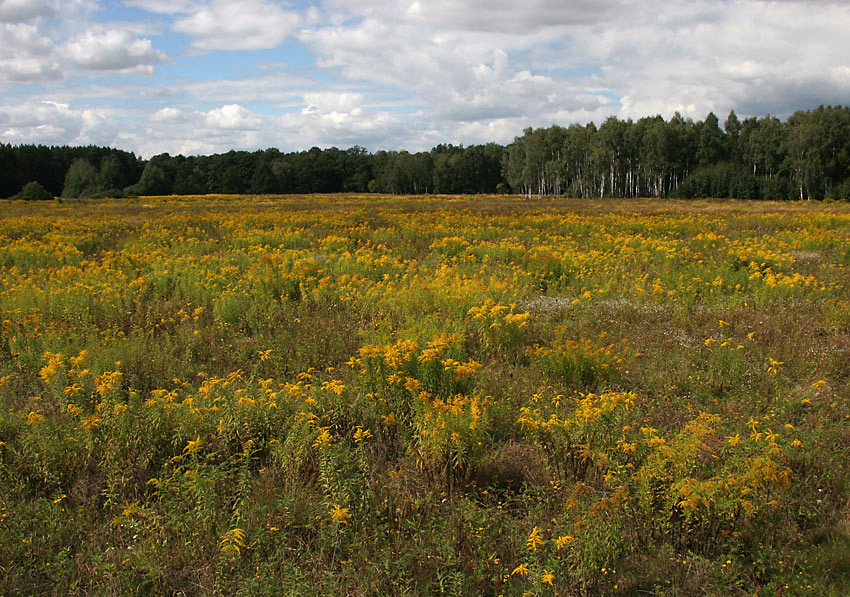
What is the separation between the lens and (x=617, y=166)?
66062mm

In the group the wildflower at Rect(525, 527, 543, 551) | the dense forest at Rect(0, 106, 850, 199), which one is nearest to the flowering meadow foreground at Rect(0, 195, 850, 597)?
the wildflower at Rect(525, 527, 543, 551)

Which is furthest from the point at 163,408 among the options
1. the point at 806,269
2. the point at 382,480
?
the point at 806,269

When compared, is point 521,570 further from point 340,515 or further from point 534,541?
point 340,515

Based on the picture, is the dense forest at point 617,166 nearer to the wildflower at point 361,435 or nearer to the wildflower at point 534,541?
the wildflower at point 361,435

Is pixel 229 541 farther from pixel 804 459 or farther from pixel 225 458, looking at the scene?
pixel 804 459

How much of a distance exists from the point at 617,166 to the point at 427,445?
6829cm

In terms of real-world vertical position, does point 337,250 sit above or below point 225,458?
above

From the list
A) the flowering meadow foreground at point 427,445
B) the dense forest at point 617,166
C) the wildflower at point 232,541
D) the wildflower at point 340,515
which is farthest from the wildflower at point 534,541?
the dense forest at point 617,166

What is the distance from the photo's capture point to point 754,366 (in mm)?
6312

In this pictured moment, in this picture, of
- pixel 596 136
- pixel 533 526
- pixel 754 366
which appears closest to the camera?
pixel 533 526

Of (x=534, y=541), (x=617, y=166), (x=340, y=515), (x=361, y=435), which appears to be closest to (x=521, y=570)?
(x=534, y=541)

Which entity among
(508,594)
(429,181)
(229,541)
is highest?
(429,181)

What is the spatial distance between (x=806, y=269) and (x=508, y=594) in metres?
11.7

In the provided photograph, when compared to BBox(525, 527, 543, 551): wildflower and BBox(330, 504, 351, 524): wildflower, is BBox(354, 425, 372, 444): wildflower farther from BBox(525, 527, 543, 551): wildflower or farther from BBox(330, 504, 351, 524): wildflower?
BBox(525, 527, 543, 551): wildflower
